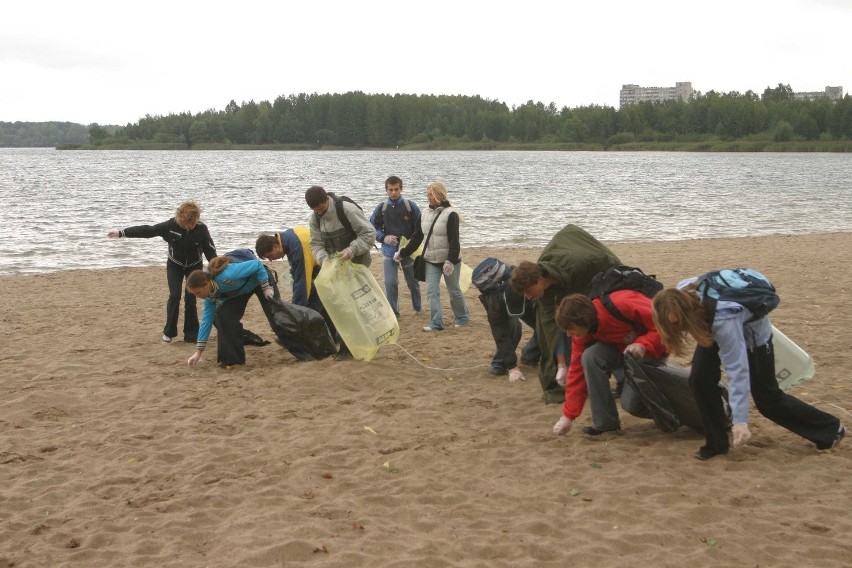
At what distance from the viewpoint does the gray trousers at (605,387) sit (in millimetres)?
5855

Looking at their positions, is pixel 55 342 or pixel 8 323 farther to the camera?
pixel 8 323

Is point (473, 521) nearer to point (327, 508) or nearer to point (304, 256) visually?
point (327, 508)

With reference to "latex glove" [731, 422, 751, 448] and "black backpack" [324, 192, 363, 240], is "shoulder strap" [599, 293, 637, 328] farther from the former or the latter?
"black backpack" [324, 192, 363, 240]

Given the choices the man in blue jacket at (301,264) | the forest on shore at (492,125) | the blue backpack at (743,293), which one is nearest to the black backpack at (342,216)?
the man in blue jacket at (301,264)

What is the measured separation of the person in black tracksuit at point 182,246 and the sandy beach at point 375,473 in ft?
2.04

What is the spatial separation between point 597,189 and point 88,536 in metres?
43.7

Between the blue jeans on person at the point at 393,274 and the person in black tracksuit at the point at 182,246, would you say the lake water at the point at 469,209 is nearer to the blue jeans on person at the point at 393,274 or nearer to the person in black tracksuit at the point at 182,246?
the person in black tracksuit at the point at 182,246

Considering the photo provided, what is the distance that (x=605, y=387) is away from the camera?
19.5 feet

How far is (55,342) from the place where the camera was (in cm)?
960

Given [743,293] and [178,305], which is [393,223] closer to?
[178,305]

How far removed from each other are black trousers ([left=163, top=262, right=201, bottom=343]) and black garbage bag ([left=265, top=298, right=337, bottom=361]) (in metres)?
1.45

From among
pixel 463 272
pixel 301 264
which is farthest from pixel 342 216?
pixel 463 272

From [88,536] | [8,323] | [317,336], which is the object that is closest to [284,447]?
[88,536]

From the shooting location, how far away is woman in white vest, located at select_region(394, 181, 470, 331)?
9047 mm
